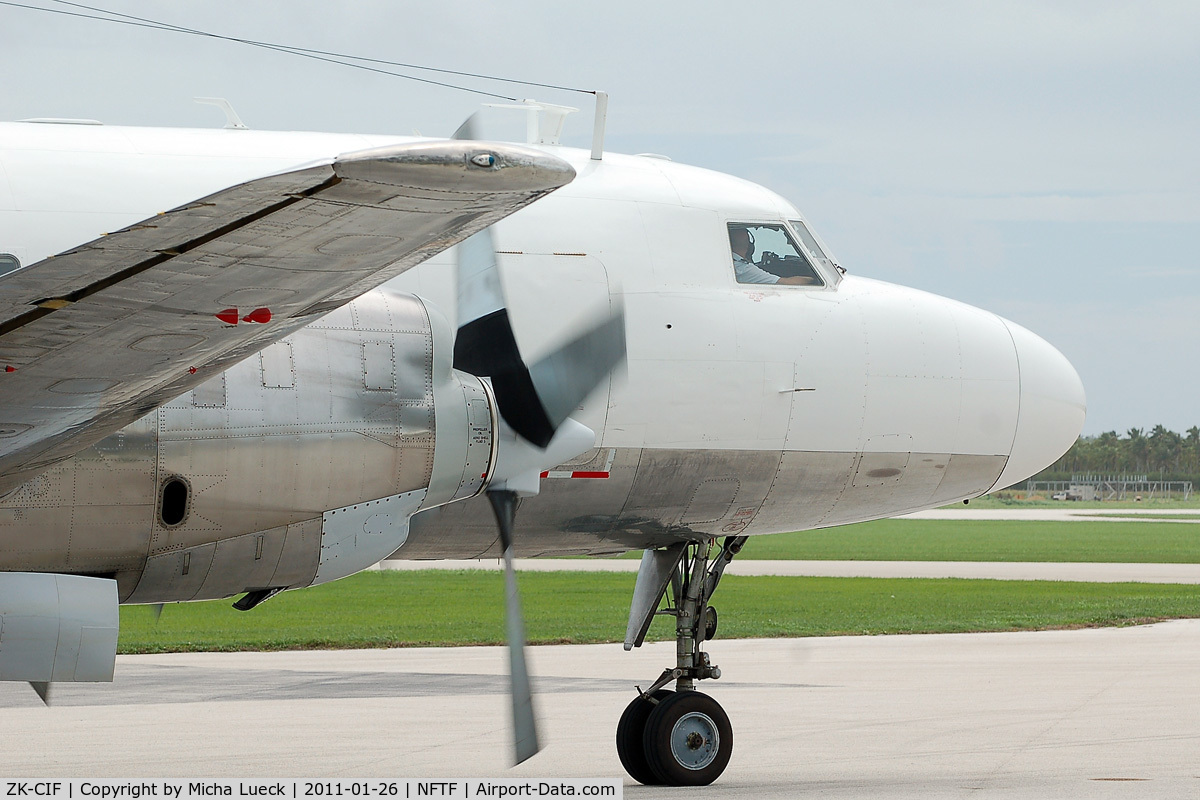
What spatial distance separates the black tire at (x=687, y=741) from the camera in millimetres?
10992

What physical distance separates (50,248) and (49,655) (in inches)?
114

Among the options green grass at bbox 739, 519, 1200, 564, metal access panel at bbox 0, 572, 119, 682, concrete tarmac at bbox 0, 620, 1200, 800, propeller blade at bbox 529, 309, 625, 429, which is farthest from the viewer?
green grass at bbox 739, 519, 1200, 564

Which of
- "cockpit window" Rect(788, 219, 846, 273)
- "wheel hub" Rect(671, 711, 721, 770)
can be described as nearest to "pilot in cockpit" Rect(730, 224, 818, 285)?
"cockpit window" Rect(788, 219, 846, 273)

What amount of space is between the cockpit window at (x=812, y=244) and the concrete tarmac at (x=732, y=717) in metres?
4.34

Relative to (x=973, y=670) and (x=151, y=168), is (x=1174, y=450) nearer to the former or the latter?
(x=973, y=670)

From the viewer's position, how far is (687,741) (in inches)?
437

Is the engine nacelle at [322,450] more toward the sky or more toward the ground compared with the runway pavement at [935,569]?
more toward the sky

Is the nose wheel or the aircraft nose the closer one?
the nose wheel

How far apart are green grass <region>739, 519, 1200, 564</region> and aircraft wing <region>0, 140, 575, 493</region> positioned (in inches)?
1517

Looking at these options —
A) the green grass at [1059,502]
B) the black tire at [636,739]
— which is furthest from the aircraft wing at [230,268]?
the green grass at [1059,502]

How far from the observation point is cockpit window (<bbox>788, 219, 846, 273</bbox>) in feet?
39.1

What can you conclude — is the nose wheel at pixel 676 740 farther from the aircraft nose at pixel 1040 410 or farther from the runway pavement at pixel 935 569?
the runway pavement at pixel 935 569

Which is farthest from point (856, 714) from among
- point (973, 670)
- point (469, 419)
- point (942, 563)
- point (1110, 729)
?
point (942, 563)

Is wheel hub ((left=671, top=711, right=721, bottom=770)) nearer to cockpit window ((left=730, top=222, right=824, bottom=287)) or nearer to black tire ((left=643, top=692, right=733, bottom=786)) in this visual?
black tire ((left=643, top=692, right=733, bottom=786))
